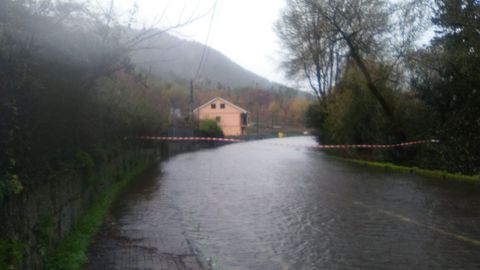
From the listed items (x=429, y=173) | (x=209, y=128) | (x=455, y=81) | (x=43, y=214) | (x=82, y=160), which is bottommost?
(x=429, y=173)

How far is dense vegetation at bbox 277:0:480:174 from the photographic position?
18.5 m

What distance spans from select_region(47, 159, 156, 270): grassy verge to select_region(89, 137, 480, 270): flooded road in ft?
0.72

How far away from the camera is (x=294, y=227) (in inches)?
392

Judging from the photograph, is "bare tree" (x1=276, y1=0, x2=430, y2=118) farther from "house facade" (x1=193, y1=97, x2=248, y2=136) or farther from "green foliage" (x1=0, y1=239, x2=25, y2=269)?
"house facade" (x1=193, y1=97, x2=248, y2=136)

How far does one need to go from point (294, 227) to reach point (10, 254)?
5884 mm

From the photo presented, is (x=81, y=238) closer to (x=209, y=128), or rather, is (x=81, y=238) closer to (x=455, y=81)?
(x=455, y=81)

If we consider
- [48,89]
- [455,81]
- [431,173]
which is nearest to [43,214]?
[48,89]

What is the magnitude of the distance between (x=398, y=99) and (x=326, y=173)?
7566 millimetres

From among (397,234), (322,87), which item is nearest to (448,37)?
(397,234)

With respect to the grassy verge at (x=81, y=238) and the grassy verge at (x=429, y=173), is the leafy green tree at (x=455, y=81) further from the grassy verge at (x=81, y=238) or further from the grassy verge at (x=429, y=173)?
the grassy verge at (x=81, y=238)

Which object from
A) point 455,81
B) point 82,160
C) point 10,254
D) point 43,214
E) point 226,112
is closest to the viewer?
point 10,254

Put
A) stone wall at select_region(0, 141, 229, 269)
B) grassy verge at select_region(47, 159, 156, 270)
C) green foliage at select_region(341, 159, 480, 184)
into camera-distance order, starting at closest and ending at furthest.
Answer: stone wall at select_region(0, 141, 229, 269)
grassy verge at select_region(47, 159, 156, 270)
green foliage at select_region(341, 159, 480, 184)

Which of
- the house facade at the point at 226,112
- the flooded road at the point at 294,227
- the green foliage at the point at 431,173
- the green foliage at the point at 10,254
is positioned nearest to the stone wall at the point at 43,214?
the green foliage at the point at 10,254

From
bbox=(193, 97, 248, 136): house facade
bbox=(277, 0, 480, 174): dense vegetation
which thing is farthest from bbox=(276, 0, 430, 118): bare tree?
bbox=(193, 97, 248, 136): house facade
